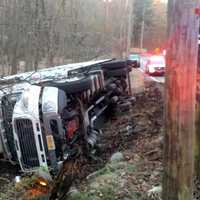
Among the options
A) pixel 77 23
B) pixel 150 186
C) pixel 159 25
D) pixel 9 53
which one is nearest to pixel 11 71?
pixel 9 53

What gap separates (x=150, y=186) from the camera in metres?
4.27

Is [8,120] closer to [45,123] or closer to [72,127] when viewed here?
[45,123]

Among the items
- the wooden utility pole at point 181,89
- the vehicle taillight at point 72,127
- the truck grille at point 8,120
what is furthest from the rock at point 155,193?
the truck grille at point 8,120

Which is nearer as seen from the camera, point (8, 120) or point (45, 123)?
point (45, 123)

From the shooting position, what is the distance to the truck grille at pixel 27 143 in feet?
20.9

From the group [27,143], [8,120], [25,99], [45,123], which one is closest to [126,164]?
[45,123]

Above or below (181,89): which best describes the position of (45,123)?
below

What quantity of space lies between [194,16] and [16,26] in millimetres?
17644

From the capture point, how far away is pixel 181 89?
7.90 ft

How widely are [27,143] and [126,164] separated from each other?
74.0 inches

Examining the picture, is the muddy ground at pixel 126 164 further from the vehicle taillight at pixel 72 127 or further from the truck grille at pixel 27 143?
the vehicle taillight at pixel 72 127

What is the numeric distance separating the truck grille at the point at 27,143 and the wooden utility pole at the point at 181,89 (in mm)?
4091

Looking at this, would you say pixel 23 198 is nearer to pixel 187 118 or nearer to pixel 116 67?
pixel 187 118

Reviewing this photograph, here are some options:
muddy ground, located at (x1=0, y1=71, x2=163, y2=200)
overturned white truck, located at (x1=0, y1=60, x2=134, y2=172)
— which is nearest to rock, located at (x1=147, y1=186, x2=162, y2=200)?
muddy ground, located at (x1=0, y1=71, x2=163, y2=200)
